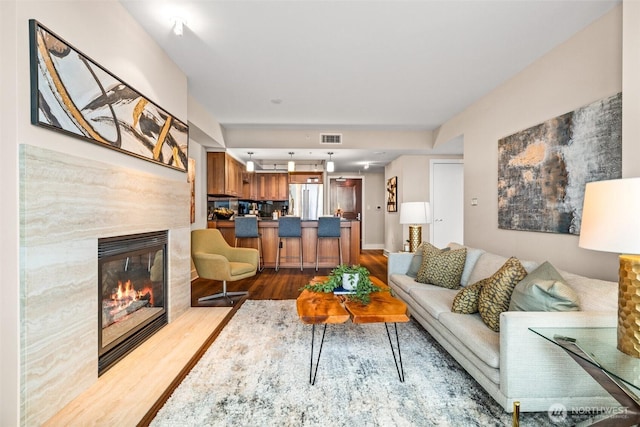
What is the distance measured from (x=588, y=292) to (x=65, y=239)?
117 inches

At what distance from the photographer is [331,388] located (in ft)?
6.48

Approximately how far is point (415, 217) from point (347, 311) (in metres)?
2.40

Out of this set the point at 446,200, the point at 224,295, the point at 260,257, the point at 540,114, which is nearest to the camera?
the point at 540,114

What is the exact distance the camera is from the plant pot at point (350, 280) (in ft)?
8.26

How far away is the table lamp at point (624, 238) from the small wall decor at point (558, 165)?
1.26 metres

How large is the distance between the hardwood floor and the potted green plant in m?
1.12

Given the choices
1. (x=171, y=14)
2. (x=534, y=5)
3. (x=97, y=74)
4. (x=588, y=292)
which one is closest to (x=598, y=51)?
(x=534, y=5)

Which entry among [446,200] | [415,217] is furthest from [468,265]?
[446,200]

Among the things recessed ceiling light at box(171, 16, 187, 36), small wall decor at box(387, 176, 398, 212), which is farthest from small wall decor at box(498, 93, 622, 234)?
small wall decor at box(387, 176, 398, 212)

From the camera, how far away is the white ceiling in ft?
7.68

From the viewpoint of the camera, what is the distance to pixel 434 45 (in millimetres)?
2850

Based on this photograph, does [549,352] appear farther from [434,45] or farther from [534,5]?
[434,45]

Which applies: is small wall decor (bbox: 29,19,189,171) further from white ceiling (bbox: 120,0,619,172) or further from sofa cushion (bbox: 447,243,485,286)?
sofa cushion (bbox: 447,243,485,286)

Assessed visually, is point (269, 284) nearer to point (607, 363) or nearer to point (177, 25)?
point (177, 25)
